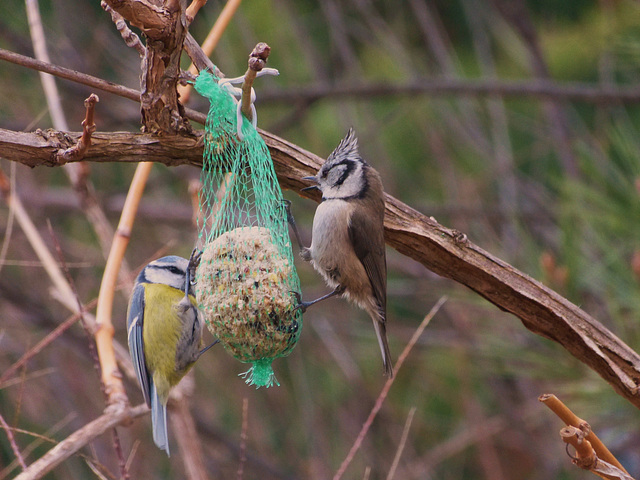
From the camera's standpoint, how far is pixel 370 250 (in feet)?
9.30

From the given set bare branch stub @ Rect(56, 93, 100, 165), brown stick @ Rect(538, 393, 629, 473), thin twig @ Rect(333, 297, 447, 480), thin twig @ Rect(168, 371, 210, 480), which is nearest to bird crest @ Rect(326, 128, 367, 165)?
thin twig @ Rect(333, 297, 447, 480)

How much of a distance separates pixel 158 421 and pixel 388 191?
290 cm

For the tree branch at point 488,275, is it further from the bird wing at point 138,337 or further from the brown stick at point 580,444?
the bird wing at point 138,337

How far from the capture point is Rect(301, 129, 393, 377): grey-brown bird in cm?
277

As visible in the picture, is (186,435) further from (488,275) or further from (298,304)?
(488,275)

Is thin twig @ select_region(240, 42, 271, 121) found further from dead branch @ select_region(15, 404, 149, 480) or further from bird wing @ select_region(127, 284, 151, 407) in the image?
bird wing @ select_region(127, 284, 151, 407)

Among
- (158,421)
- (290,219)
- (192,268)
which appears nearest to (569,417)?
(290,219)

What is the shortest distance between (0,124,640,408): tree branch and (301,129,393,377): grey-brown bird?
418 millimetres

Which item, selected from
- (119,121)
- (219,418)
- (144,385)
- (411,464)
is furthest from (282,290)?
(219,418)

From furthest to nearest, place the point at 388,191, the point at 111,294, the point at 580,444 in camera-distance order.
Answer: the point at 388,191 → the point at 111,294 → the point at 580,444

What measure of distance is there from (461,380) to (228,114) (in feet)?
12.1

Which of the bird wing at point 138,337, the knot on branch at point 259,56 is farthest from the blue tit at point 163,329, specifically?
the knot on branch at point 259,56

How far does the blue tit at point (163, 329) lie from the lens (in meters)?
3.02

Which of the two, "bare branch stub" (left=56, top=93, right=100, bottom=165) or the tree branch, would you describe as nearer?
"bare branch stub" (left=56, top=93, right=100, bottom=165)
